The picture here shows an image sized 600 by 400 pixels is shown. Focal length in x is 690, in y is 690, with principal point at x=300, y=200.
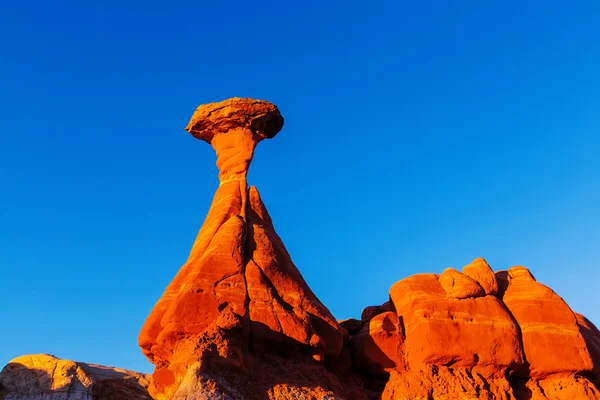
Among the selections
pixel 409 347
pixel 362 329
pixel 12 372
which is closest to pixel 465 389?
pixel 409 347

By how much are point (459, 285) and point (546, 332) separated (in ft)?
11.0

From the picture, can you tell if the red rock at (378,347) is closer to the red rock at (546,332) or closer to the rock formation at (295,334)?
the rock formation at (295,334)

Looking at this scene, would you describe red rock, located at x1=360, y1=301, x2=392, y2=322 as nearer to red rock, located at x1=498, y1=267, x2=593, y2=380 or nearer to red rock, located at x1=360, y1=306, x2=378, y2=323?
red rock, located at x1=360, y1=306, x2=378, y2=323

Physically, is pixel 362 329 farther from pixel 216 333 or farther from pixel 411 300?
pixel 216 333

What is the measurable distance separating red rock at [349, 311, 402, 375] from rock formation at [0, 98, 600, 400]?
1.5 inches

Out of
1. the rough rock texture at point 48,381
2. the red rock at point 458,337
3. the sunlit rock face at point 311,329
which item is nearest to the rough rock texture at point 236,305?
Answer: the sunlit rock face at point 311,329

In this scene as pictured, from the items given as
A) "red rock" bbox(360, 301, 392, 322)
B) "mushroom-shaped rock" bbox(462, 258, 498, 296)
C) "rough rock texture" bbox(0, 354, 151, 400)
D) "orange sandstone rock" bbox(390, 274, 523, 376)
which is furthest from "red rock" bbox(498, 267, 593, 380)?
"rough rock texture" bbox(0, 354, 151, 400)

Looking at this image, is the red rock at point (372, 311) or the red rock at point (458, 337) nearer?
the red rock at point (458, 337)

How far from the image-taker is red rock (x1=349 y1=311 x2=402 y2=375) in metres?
22.2

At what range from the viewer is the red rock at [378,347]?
2220 centimetres

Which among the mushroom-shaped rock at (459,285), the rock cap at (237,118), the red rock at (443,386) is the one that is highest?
the rock cap at (237,118)

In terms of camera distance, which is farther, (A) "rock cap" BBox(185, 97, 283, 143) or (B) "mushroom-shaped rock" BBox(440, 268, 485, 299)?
(A) "rock cap" BBox(185, 97, 283, 143)

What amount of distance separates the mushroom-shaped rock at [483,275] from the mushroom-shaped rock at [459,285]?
1.23ft

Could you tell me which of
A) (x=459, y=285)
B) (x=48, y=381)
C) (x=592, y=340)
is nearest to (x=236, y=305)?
(x=48, y=381)
